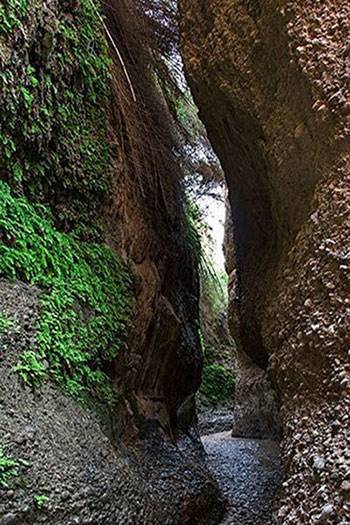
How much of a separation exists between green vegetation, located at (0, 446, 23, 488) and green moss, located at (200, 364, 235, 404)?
5.46 m

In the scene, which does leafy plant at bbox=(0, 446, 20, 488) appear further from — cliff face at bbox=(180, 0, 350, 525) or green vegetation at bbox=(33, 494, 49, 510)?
cliff face at bbox=(180, 0, 350, 525)

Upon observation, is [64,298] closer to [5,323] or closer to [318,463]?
[5,323]

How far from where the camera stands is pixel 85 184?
291cm

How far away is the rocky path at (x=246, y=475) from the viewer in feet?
10.4

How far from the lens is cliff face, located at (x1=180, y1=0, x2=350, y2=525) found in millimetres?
1640

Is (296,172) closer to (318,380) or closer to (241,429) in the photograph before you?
(318,380)

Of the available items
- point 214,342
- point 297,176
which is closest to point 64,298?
point 297,176

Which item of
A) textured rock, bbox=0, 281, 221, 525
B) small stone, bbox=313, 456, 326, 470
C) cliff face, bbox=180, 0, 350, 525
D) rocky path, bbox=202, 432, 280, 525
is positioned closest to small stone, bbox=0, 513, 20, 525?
textured rock, bbox=0, 281, 221, 525

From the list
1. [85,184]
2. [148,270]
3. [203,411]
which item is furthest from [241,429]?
[85,184]

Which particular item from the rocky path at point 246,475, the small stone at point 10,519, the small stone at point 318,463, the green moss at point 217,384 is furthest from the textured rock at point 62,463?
the green moss at point 217,384

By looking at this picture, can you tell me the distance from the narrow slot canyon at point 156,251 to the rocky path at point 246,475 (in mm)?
21

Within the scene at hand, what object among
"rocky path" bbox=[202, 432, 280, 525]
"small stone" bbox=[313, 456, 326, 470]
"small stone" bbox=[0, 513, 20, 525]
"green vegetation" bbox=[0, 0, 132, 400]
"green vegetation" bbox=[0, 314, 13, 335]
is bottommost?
"rocky path" bbox=[202, 432, 280, 525]

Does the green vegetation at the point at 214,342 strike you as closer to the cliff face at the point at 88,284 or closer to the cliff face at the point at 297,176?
the cliff face at the point at 88,284

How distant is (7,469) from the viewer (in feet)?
5.58
